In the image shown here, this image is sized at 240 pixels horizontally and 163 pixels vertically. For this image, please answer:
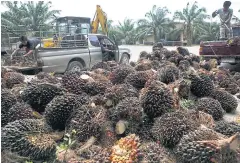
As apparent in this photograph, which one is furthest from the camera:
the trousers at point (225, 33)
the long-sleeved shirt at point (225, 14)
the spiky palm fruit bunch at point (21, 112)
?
the trousers at point (225, 33)

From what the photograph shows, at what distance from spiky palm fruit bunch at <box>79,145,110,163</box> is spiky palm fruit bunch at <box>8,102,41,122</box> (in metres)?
0.98

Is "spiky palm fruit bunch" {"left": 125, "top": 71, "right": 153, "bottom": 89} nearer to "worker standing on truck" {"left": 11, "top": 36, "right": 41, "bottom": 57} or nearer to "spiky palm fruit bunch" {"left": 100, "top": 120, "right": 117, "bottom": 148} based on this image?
"spiky palm fruit bunch" {"left": 100, "top": 120, "right": 117, "bottom": 148}

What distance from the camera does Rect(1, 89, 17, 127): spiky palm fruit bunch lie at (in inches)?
125

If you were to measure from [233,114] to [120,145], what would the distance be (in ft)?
7.52

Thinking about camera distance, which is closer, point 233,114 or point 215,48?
point 233,114

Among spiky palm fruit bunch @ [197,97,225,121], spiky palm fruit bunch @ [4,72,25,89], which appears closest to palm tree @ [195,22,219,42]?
spiky palm fruit bunch @ [4,72,25,89]

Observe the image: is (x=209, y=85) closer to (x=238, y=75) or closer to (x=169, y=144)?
(x=169, y=144)

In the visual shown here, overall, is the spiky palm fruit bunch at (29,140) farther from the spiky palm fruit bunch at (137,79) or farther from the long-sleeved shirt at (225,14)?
the long-sleeved shirt at (225,14)

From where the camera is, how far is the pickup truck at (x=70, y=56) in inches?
390

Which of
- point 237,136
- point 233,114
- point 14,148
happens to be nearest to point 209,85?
point 233,114

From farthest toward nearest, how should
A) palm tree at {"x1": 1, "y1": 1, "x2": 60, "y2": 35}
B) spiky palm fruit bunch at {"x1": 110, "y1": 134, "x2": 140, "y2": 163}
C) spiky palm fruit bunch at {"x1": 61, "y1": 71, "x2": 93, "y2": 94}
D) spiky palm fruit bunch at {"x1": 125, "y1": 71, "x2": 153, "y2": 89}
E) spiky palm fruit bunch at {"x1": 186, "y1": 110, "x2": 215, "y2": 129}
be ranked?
palm tree at {"x1": 1, "y1": 1, "x2": 60, "y2": 35} < spiky palm fruit bunch at {"x1": 125, "y1": 71, "x2": 153, "y2": 89} < spiky palm fruit bunch at {"x1": 61, "y1": 71, "x2": 93, "y2": 94} < spiky palm fruit bunch at {"x1": 186, "y1": 110, "x2": 215, "y2": 129} < spiky palm fruit bunch at {"x1": 110, "y1": 134, "x2": 140, "y2": 163}

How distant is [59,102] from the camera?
3.02 meters

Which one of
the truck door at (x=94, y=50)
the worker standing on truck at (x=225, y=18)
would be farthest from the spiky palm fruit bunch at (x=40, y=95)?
the truck door at (x=94, y=50)

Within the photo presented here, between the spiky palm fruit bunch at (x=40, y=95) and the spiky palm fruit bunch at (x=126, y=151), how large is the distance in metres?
1.18
